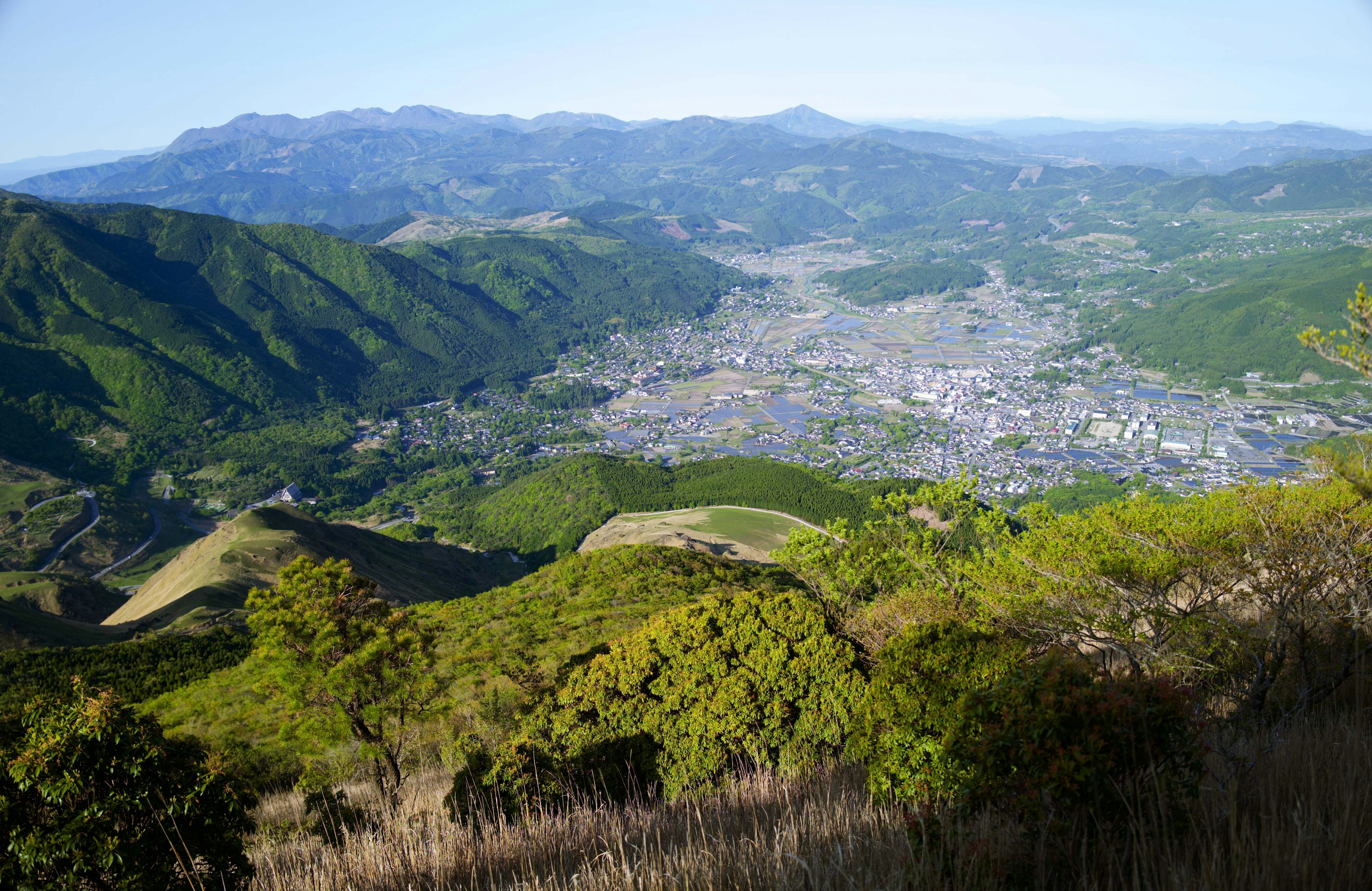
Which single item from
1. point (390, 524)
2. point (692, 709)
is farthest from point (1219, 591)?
point (390, 524)

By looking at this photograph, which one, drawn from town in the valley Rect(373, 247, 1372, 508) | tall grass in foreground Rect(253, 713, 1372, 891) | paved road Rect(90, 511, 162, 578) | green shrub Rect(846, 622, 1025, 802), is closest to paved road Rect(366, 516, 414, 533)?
paved road Rect(90, 511, 162, 578)

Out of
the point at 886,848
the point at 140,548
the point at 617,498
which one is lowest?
the point at 140,548

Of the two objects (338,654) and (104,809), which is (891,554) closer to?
(338,654)

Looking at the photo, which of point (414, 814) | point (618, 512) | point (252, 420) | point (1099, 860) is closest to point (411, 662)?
point (414, 814)

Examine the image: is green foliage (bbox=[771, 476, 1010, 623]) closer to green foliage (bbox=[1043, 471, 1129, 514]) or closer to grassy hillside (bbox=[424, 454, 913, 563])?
grassy hillside (bbox=[424, 454, 913, 563])

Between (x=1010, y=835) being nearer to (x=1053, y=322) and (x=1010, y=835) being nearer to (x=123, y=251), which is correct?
(x=1053, y=322)

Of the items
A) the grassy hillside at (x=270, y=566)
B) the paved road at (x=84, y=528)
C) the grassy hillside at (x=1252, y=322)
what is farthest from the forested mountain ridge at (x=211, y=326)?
the grassy hillside at (x=1252, y=322)
